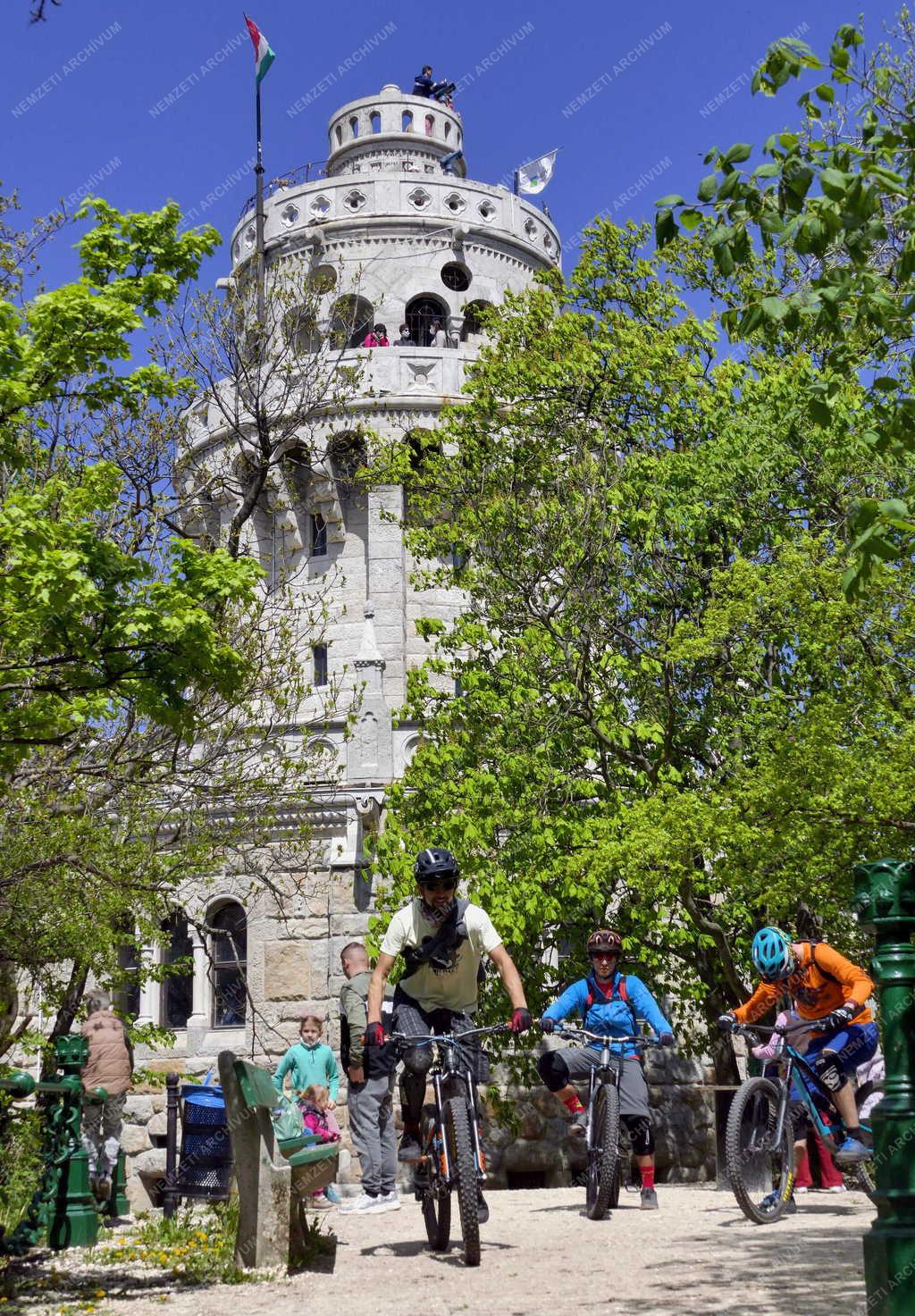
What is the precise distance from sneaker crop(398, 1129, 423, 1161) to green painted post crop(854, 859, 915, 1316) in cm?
315

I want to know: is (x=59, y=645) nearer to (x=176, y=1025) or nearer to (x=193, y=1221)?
(x=193, y=1221)

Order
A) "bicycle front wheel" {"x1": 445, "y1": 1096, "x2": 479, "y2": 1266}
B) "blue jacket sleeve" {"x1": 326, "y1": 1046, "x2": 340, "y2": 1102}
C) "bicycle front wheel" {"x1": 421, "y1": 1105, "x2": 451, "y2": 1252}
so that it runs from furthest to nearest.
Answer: "blue jacket sleeve" {"x1": 326, "y1": 1046, "x2": 340, "y2": 1102} < "bicycle front wheel" {"x1": 421, "y1": 1105, "x2": 451, "y2": 1252} < "bicycle front wheel" {"x1": 445, "y1": 1096, "x2": 479, "y2": 1266}

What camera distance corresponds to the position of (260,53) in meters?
32.4

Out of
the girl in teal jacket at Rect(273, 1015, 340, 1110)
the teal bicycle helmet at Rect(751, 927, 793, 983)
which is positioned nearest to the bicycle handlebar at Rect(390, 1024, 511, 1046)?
the teal bicycle helmet at Rect(751, 927, 793, 983)

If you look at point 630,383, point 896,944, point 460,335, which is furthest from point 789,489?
point 460,335

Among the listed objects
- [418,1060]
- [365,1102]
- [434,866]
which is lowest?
[365,1102]

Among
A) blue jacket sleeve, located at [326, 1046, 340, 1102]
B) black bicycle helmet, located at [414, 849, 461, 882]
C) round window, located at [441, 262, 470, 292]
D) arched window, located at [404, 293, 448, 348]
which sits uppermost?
round window, located at [441, 262, 470, 292]

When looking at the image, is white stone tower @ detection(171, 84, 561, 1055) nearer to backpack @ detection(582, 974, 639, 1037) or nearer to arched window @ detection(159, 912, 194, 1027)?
arched window @ detection(159, 912, 194, 1027)

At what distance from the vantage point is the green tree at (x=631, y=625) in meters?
15.1

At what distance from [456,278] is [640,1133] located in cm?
3099

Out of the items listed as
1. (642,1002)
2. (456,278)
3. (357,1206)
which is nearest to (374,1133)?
(357,1206)

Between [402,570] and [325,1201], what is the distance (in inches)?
861

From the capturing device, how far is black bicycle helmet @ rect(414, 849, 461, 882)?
23.9ft

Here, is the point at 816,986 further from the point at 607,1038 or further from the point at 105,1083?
the point at 105,1083
